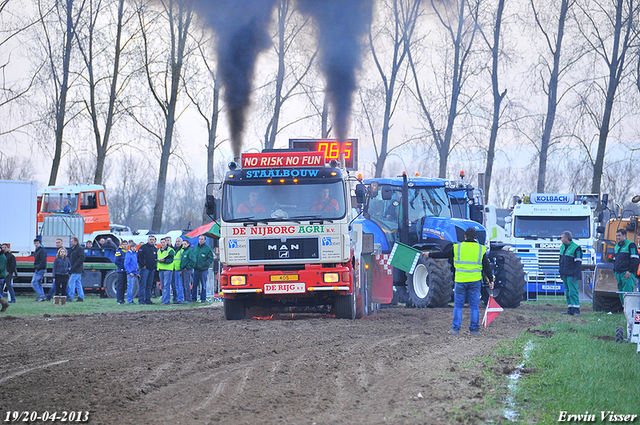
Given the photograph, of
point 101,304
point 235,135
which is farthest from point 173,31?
point 101,304

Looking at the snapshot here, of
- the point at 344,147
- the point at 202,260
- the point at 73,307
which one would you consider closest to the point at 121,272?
the point at 202,260

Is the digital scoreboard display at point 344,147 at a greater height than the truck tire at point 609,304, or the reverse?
the digital scoreboard display at point 344,147

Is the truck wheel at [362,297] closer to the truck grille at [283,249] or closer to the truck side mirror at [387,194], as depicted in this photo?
the truck side mirror at [387,194]

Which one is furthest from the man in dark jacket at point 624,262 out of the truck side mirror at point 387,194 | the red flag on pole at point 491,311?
the truck side mirror at point 387,194

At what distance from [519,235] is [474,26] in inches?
675

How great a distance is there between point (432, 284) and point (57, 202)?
20372mm

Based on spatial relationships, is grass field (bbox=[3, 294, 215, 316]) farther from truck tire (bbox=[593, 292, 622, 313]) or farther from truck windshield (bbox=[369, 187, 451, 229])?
truck tire (bbox=[593, 292, 622, 313])

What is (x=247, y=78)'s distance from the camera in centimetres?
1952

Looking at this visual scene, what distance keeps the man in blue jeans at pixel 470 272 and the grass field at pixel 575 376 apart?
3.24ft

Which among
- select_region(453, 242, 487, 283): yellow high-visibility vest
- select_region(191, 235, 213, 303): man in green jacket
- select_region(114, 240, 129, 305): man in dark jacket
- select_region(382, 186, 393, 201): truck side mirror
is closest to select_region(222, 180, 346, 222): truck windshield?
select_region(453, 242, 487, 283): yellow high-visibility vest

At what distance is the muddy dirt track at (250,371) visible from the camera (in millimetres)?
6695

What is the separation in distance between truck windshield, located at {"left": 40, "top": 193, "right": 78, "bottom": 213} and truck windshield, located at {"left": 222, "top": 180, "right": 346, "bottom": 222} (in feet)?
64.8

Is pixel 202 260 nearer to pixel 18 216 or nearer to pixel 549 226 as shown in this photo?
pixel 18 216

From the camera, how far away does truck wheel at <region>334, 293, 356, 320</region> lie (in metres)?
14.4
